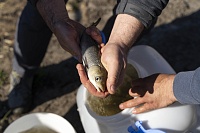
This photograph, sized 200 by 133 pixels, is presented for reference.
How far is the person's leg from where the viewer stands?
1989 mm

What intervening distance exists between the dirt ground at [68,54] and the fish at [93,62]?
706 millimetres

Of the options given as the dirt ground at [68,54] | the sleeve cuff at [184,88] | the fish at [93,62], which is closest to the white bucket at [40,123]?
the dirt ground at [68,54]

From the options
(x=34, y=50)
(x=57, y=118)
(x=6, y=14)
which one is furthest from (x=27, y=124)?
(x=6, y=14)

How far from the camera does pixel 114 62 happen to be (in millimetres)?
1491

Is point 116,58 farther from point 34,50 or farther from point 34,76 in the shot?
point 34,76

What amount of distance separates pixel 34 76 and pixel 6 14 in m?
0.54

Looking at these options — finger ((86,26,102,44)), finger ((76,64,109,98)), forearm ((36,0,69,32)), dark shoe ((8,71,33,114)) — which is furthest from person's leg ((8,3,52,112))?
finger ((76,64,109,98))

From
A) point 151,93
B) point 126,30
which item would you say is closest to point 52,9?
point 126,30

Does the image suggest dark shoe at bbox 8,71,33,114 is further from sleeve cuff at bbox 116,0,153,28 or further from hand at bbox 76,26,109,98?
sleeve cuff at bbox 116,0,153,28

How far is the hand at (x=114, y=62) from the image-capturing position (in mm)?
1463

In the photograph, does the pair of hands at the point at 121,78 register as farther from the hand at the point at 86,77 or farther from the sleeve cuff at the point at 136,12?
the sleeve cuff at the point at 136,12

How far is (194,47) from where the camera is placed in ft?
8.45

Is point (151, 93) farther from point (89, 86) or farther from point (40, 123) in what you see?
point (40, 123)

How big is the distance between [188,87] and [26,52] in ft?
3.15
